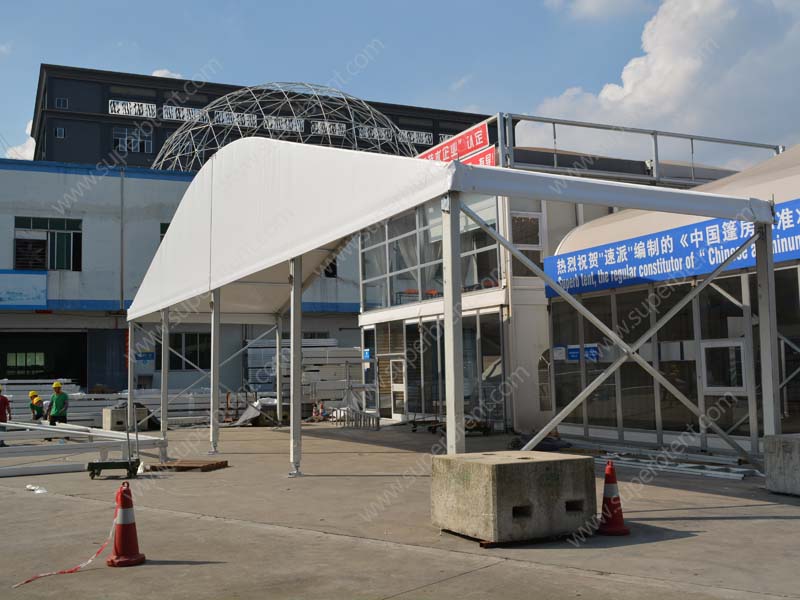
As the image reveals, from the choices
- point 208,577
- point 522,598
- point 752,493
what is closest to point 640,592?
point 522,598

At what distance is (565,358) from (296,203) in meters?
7.91

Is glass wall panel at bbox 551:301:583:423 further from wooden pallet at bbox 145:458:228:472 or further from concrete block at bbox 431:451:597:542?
concrete block at bbox 431:451:597:542

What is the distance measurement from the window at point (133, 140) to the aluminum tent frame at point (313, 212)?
4590 cm

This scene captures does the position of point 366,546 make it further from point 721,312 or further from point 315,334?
point 315,334

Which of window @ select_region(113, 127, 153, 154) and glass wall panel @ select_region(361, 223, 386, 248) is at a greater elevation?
window @ select_region(113, 127, 153, 154)

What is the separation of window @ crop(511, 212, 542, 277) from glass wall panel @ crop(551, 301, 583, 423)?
2541 millimetres

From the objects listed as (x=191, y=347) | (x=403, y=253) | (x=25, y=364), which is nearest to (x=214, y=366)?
(x=403, y=253)

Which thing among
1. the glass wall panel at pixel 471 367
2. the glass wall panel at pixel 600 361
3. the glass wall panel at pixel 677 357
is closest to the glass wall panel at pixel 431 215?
the glass wall panel at pixel 471 367

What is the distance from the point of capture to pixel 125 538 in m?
7.23

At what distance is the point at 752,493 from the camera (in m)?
10.4

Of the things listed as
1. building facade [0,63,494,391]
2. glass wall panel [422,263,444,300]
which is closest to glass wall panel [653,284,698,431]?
glass wall panel [422,263,444,300]

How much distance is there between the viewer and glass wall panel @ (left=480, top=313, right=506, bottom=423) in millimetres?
20562

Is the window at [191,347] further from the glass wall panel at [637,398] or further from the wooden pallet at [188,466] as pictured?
the glass wall panel at [637,398]

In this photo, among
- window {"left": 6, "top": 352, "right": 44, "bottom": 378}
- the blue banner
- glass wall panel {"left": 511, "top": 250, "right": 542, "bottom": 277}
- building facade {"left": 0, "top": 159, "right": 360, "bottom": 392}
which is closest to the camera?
the blue banner
